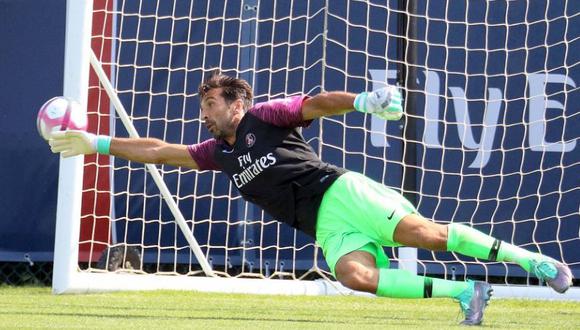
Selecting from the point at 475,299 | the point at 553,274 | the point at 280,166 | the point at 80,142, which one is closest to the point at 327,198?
the point at 280,166

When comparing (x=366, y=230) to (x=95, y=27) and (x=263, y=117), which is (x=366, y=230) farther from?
(x=95, y=27)

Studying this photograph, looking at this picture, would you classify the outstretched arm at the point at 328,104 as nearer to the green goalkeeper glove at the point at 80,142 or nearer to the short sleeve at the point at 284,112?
the short sleeve at the point at 284,112

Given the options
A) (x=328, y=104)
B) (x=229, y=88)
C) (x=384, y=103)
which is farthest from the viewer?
(x=229, y=88)

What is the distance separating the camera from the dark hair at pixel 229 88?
7.09m

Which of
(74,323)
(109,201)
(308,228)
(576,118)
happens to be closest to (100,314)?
(74,323)

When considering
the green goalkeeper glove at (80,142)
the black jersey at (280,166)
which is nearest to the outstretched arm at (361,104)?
the black jersey at (280,166)

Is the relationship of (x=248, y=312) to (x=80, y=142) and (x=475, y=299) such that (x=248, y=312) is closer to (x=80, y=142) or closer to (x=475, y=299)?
(x=80, y=142)

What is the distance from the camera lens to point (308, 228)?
6.91 metres

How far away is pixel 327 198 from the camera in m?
6.79

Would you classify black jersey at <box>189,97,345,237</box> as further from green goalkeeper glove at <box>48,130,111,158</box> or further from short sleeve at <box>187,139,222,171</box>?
green goalkeeper glove at <box>48,130,111,158</box>

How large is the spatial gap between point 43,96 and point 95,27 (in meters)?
0.76

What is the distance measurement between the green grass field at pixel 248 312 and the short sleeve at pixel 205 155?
2.82 feet

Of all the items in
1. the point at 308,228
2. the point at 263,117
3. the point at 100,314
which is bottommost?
the point at 100,314

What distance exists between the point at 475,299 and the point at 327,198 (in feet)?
3.07
